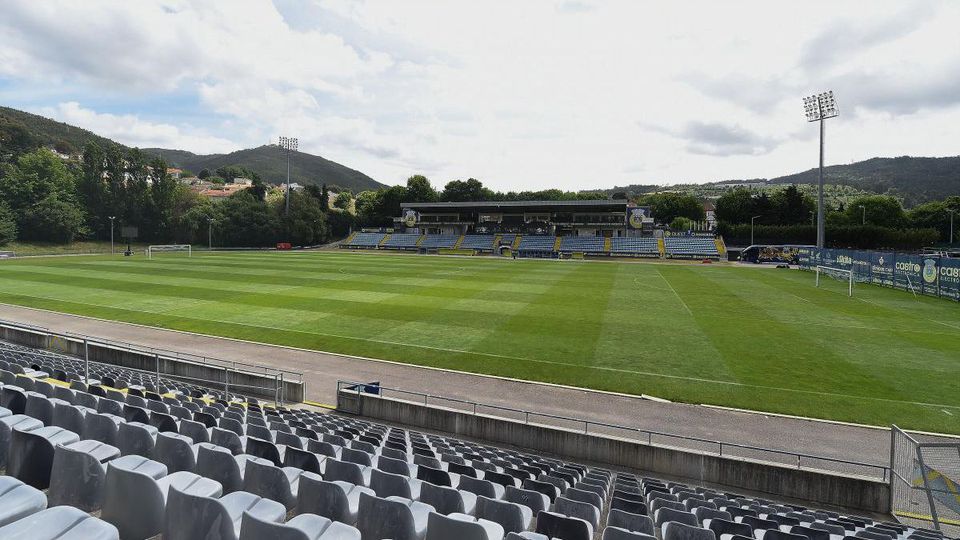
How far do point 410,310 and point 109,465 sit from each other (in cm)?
2755

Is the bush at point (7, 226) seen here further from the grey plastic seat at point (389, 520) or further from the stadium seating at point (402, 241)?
the grey plastic seat at point (389, 520)

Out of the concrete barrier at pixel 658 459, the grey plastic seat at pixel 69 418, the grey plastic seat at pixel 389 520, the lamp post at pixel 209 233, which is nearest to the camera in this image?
the grey plastic seat at pixel 389 520

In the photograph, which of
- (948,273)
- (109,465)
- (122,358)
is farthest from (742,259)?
(109,465)

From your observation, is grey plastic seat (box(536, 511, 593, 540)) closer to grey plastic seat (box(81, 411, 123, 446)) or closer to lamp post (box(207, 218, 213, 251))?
grey plastic seat (box(81, 411, 123, 446))

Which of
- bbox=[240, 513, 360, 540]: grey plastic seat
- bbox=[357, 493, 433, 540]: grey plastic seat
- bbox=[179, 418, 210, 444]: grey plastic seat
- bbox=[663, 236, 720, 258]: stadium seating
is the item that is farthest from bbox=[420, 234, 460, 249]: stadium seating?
bbox=[240, 513, 360, 540]: grey plastic seat

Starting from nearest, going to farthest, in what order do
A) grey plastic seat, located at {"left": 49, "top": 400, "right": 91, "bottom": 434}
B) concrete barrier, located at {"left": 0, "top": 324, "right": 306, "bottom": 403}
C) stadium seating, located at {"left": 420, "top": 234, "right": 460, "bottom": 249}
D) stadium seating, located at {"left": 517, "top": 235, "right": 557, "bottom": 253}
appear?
grey plastic seat, located at {"left": 49, "top": 400, "right": 91, "bottom": 434} < concrete barrier, located at {"left": 0, "top": 324, "right": 306, "bottom": 403} < stadium seating, located at {"left": 517, "top": 235, "right": 557, "bottom": 253} < stadium seating, located at {"left": 420, "top": 234, "right": 460, "bottom": 249}

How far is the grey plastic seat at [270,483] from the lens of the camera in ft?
16.3

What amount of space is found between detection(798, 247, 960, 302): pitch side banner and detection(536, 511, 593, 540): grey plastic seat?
4532 cm

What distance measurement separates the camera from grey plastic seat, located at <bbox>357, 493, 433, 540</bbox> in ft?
13.1

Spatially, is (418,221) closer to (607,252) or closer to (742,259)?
(607,252)

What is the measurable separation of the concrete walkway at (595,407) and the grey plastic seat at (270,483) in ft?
35.8

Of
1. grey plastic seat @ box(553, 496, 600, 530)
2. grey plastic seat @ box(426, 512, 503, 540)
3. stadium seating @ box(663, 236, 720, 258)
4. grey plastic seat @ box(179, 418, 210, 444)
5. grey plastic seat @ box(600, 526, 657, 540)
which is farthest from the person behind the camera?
stadium seating @ box(663, 236, 720, 258)

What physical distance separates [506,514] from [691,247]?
89.4m

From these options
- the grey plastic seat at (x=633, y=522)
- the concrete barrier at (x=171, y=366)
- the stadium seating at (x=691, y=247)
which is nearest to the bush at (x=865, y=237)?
the stadium seating at (x=691, y=247)
